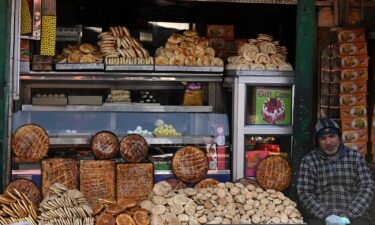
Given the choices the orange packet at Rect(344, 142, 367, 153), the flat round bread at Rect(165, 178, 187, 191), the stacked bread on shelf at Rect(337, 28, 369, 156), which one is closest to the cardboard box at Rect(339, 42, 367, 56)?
the stacked bread on shelf at Rect(337, 28, 369, 156)

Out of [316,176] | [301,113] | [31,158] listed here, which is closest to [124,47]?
[31,158]

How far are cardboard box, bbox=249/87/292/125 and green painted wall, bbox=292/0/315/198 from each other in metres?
0.21

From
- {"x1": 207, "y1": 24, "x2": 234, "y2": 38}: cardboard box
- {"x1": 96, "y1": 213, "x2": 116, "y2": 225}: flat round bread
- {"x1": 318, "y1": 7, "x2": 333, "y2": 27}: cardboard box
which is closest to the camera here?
{"x1": 96, "y1": 213, "x2": 116, "y2": 225}: flat round bread

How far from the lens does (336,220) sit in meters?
5.73

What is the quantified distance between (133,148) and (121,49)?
44.7 inches

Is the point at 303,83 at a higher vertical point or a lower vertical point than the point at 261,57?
lower

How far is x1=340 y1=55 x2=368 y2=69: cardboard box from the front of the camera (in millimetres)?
8625

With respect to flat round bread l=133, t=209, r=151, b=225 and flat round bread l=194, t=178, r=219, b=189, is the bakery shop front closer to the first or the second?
flat round bread l=194, t=178, r=219, b=189

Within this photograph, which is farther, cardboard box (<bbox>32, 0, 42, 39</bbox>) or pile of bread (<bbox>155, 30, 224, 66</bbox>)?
pile of bread (<bbox>155, 30, 224, 66</bbox>)

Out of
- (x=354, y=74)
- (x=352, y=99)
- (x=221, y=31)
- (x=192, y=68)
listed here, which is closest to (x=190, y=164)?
(x=192, y=68)

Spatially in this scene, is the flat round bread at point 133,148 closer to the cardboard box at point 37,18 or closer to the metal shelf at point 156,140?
the metal shelf at point 156,140

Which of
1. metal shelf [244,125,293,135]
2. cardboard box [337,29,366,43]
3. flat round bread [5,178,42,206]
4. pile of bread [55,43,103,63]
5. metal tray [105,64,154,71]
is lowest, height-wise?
flat round bread [5,178,42,206]

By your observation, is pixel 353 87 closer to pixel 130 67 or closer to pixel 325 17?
pixel 325 17

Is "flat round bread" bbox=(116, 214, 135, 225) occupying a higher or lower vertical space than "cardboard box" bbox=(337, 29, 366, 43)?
lower
